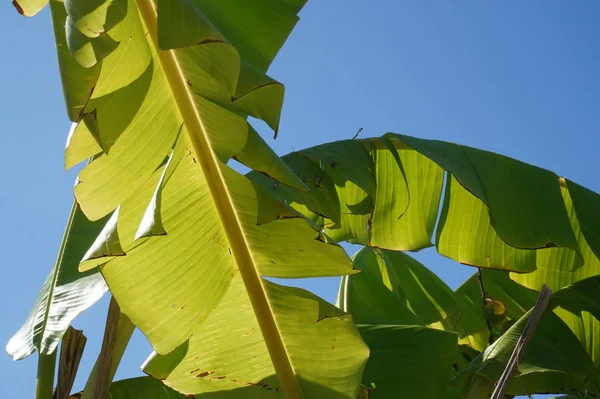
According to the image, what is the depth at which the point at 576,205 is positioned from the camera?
1636 mm

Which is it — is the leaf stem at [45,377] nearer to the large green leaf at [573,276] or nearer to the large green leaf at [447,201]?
the large green leaf at [447,201]

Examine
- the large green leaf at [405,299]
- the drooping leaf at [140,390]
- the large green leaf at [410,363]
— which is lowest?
the drooping leaf at [140,390]

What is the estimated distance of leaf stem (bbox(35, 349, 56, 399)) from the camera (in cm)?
133

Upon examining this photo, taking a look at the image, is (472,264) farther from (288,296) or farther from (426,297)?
(288,296)

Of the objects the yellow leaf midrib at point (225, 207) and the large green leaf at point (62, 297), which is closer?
the yellow leaf midrib at point (225, 207)

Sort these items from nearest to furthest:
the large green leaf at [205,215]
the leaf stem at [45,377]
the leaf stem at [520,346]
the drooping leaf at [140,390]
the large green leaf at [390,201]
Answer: the large green leaf at [205,215], the leaf stem at [520,346], the leaf stem at [45,377], the drooping leaf at [140,390], the large green leaf at [390,201]

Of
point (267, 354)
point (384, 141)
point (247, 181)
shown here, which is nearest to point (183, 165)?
point (247, 181)

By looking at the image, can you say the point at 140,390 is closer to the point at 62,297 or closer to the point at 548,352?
the point at 62,297

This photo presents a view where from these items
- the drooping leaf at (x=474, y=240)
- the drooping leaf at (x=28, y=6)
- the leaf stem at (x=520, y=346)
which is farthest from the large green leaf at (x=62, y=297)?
the drooping leaf at (x=474, y=240)

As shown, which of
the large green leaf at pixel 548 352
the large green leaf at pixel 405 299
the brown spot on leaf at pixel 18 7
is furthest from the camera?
the large green leaf at pixel 405 299

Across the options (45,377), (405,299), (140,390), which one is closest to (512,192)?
(405,299)

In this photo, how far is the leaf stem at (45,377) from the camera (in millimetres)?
1335

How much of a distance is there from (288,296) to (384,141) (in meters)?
0.63

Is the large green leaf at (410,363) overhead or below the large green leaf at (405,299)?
below
